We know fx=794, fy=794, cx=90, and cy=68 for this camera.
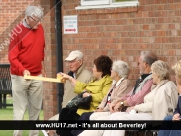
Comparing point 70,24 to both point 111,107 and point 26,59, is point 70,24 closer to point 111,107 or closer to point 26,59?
point 26,59

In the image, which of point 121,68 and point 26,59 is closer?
point 121,68

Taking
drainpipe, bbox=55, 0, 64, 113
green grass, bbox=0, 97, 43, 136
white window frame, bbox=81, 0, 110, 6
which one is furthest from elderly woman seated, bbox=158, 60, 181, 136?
green grass, bbox=0, 97, 43, 136

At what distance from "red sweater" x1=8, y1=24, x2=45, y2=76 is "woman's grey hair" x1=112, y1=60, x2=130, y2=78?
1535 millimetres

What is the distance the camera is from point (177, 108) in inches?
366

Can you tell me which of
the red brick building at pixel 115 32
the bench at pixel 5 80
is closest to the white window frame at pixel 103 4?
the red brick building at pixel 115 32

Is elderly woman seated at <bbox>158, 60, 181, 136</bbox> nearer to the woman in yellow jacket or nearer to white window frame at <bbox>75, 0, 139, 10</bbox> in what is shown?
the woman in yellow jacket

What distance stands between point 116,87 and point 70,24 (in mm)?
2220

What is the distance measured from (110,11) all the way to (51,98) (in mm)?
2103

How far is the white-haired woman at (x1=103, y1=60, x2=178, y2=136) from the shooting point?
9.95 metres

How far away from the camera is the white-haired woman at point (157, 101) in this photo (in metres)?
9.95

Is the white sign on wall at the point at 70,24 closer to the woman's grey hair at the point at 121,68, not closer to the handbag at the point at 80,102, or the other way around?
the handbag at the point at 80,102

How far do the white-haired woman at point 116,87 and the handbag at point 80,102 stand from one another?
18 centimetres

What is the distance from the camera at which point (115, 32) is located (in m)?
12.2

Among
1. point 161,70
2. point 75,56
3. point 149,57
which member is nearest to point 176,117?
point 161,70
